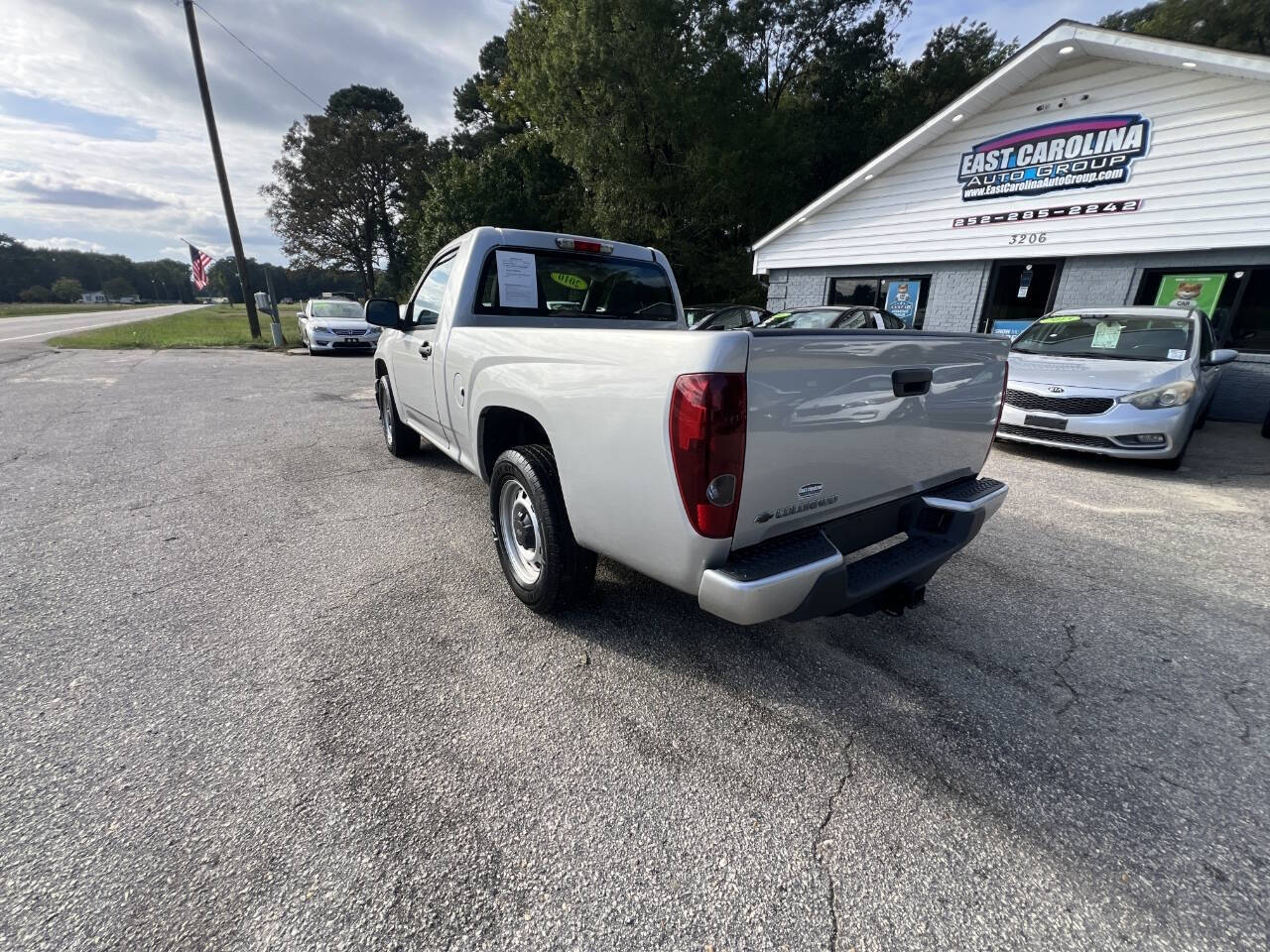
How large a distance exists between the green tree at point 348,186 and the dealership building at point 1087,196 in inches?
1320

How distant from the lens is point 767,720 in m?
2.16

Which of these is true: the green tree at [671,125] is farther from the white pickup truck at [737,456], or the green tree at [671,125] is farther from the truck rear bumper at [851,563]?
the truck rear bumper at [851,563]

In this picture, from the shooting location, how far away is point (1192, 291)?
29.5 feet

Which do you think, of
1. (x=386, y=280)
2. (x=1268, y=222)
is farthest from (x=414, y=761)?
(x=386, y=280)

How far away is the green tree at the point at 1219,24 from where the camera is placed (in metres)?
19.4

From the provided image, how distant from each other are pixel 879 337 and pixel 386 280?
43936mm

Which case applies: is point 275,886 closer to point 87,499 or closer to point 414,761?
point 414,761

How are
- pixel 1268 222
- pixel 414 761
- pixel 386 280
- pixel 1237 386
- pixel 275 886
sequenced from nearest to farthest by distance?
pixel 275 886 < pixel 414 761 < pixel 1268 222 < pixel 1237 386 < pixel 386 280

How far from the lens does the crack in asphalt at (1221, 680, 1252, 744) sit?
2.13m

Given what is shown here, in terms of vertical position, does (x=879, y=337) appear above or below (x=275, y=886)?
above

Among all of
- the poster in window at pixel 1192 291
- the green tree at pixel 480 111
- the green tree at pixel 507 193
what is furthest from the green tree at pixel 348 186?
the poster in window at pixel 1192 291

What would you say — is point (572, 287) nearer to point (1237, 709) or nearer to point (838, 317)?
point (1237, 709)

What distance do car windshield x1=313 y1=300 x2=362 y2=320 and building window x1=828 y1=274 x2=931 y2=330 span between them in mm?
13511

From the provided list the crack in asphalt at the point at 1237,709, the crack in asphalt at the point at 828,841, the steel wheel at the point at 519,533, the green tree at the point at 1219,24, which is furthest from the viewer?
the green tree at the point at 1219,24
